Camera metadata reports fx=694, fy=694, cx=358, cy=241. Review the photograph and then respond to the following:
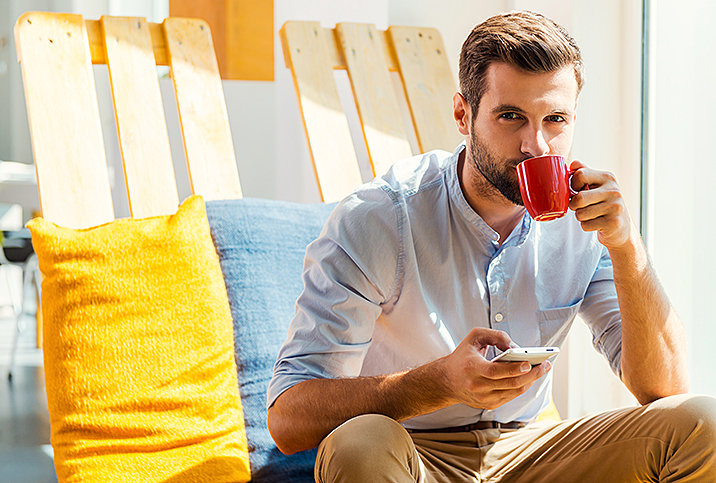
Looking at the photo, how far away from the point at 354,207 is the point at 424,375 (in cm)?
33

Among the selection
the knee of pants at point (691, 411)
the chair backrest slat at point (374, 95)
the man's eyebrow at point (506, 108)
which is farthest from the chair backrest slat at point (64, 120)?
the knee of pants at point (691, 411)

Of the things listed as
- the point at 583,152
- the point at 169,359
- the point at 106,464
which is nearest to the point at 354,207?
the point at 169,359

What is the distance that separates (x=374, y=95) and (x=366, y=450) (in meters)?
1.48

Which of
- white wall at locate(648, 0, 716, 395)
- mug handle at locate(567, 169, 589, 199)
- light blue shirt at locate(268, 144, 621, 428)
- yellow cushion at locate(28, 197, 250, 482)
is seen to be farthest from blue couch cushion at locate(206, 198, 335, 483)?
white wall at locate(648, 0, 716, 395)

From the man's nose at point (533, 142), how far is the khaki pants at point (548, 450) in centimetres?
45

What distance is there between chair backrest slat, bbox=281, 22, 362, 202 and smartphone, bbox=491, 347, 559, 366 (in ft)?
3.99

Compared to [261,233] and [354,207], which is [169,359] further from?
[354,207]

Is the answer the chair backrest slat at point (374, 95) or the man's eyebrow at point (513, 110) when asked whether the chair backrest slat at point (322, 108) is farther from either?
the man's eyebrow at point (513, 110)

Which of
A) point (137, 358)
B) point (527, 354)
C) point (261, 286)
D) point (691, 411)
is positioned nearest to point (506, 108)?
point (527, 354)

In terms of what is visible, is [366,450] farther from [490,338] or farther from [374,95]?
[374,95]

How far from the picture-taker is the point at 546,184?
1.00 metres

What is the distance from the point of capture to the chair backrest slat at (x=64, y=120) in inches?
66.9

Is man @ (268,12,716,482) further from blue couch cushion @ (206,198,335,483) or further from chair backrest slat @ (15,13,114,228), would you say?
chair backrest slat @ (15,13,114,228)

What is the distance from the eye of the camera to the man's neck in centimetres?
121
